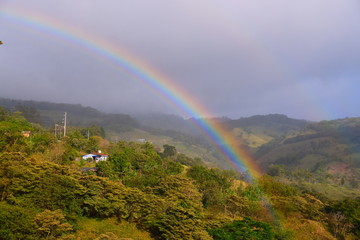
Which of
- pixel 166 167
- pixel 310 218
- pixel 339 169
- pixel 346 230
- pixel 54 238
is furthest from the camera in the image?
pixel 339 169

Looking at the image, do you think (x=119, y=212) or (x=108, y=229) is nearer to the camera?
(x=108, y=229)

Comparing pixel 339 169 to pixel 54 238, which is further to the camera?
pixel 339 169

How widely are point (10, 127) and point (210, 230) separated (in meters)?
27.2

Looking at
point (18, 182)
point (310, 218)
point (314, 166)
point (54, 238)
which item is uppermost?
point (18, 182)

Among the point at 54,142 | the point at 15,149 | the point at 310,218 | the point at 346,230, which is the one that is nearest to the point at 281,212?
the point at 310,218

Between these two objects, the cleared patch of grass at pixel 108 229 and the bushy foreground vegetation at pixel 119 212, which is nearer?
the bushy foreground vegetation at pixel 119 212

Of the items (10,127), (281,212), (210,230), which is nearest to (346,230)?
(281,212)

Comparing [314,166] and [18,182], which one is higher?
[18,182]

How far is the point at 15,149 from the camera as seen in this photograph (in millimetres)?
29484

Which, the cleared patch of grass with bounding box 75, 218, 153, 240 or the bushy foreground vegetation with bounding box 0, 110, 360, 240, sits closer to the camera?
the bushy foreground vegetation with bounding box 0, 110, 360, 240

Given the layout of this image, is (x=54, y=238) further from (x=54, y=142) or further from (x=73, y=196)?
(x=54, y=142)

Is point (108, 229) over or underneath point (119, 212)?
underneath

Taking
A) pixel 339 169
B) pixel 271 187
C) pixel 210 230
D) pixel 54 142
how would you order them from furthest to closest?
1. pixel 339 169
2. pixel 54 142
3. pixel 271 187
4. pixel 210 230

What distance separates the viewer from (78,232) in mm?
19172
